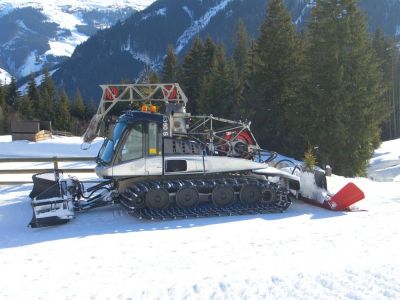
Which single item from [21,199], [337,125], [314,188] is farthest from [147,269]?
Result: [337,125]

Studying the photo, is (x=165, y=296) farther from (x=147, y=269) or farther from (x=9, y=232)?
(x=9, y=232)

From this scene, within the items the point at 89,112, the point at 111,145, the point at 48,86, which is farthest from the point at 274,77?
the point at 48,86

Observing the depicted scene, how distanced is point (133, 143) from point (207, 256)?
410cm

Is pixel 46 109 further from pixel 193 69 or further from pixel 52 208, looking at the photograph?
pixel 52 208

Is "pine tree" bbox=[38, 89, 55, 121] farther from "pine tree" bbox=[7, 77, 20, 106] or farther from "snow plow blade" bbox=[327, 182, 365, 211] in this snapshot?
"snow plow blade" bbox=[327, 182, 365, 211]

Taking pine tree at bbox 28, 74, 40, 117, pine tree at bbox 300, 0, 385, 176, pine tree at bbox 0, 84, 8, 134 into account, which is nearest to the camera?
pine tree at bbox 300, 0, 385, 176

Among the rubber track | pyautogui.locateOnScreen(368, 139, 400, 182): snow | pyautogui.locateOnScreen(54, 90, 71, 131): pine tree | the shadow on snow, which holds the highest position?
pyautogui.locateOnScreen(54, 90, 71, 131): pine tree

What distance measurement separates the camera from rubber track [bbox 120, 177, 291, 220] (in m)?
11.3

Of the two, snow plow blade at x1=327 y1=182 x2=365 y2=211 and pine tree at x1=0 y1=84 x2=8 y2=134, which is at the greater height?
pine tree at x1=0 y1=84 x2=8 y2=134

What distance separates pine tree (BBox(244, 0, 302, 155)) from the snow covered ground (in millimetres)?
18447

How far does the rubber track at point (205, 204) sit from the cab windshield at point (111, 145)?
1019 mm

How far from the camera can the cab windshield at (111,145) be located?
39.2 ft

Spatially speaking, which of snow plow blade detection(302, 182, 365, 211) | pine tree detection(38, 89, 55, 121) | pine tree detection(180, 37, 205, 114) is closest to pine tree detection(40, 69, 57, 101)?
pine tree detection(38, 89, 55, 121)

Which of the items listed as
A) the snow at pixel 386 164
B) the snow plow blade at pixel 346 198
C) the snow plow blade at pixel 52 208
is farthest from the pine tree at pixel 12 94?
the snow plow blade at pixel 346 198
